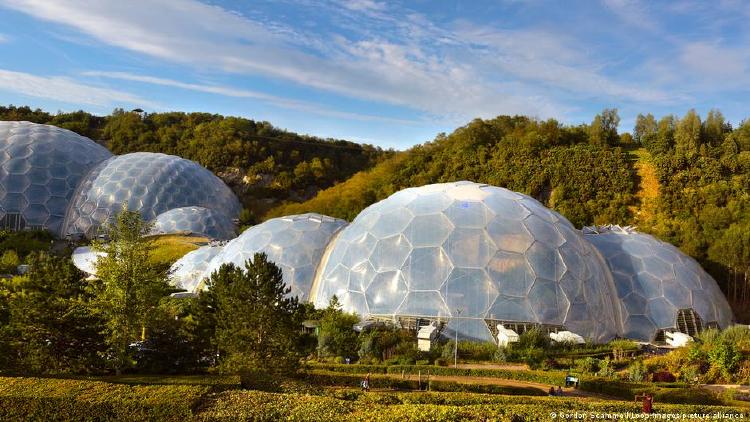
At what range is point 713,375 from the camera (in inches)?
647

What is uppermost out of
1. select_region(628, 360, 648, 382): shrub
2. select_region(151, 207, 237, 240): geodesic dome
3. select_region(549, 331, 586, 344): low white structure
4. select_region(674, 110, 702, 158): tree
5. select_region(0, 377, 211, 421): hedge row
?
select_region(674, 110, 702, 158): tree

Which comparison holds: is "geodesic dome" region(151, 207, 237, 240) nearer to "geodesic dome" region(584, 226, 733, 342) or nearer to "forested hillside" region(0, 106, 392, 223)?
"forested hillside" region(0, 106, 392, 223)

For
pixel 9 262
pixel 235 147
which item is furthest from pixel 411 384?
pixel 235 147

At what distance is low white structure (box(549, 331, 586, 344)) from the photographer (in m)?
19.4

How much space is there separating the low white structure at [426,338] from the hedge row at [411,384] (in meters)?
3.40

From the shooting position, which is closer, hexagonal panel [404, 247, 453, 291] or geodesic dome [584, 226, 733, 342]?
hexagonal panel [404, 247, 453, 291]

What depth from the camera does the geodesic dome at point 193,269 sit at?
91.8ft

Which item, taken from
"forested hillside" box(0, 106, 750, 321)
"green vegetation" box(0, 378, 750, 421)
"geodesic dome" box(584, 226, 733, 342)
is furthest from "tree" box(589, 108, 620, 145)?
"green vegetation" box(0, 378, 750, 421)

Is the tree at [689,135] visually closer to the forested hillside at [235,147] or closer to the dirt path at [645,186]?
the dirt path at [645,186]

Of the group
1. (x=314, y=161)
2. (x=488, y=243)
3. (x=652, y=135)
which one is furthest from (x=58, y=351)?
(x=314, y=161)

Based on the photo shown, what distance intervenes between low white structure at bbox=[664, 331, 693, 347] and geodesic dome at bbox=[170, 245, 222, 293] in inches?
805

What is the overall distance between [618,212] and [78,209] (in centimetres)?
3905

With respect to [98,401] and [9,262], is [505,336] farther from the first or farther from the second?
[9,262]

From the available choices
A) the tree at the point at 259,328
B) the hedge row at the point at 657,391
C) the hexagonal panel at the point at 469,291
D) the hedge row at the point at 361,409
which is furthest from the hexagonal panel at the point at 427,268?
the hedge row at the point at 361,409
